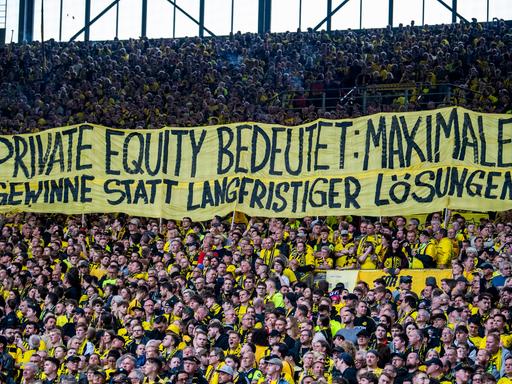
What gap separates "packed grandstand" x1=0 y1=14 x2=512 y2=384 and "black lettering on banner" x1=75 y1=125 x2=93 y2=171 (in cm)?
83

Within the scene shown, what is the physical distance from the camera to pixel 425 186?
19.2m

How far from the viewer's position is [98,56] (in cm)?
3359

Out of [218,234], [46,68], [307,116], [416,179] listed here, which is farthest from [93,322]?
[46,68]

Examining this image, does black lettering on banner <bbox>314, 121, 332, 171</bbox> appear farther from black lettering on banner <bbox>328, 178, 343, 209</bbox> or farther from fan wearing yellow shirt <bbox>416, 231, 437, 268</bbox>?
fan wearing yellow shirt <bbox>416, 231, 437, 268</bbox>

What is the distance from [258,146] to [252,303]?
429 cm

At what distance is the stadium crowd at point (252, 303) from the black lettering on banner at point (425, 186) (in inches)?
17.2

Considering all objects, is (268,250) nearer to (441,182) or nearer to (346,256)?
(346,256)

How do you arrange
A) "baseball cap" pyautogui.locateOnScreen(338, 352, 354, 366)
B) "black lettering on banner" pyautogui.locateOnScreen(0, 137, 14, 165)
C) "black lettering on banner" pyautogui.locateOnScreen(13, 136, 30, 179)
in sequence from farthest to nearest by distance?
"black lettering on banner" pyautogui.locateOnScreen(0, 137, 14, 165), "black lettering on banner" pyautogui.locateOnScreen(13, 136, 30, 179), "baseball cap" pyautogui.locateOnScreen(338, 352, 354, 366)

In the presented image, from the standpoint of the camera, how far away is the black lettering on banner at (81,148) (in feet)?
71.1

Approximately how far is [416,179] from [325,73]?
1020cm

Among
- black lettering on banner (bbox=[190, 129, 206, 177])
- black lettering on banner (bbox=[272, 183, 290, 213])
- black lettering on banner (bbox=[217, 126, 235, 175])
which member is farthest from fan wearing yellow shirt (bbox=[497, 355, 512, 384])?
black lettering on banner (bbox=[190, 129, 206, 177])

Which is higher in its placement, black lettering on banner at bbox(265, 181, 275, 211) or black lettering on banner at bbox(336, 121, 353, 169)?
black lettering on banner at bbox(336, 121, 353, 169)

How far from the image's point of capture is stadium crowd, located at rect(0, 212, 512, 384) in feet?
47.7

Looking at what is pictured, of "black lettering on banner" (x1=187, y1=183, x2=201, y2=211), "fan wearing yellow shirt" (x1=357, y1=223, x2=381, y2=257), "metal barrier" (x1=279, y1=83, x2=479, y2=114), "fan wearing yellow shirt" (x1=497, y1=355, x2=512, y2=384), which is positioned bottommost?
"fan wearing yellow shirt" (x1=497, y1=355, x2=512, y2=384)
